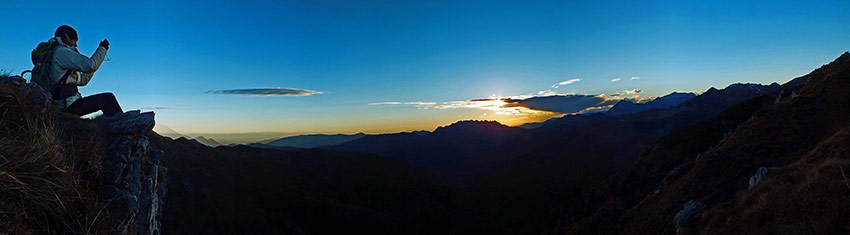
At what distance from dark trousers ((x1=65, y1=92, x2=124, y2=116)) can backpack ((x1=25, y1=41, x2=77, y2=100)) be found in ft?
1.52

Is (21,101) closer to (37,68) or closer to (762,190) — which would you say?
(37,68)

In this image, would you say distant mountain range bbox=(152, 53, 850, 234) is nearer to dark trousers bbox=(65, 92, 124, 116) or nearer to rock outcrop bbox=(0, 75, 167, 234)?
rock outcrop bbox=(0, 75, 167, 234)

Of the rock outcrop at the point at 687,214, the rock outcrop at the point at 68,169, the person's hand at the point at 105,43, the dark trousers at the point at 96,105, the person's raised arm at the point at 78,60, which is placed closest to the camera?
the rock outcrop at the point at 68,169

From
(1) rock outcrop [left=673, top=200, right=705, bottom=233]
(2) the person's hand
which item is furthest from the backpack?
(1) rock outcrop [left=673, top=200, right=705, bottom=233]

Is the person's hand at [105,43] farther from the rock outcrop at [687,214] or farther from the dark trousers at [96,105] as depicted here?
the rock outcrop at [687,214]

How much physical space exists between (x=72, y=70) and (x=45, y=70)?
480mm

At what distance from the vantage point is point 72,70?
28.1 ft

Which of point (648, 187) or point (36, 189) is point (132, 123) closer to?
point (36, 189)

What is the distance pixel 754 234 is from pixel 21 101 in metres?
24.0

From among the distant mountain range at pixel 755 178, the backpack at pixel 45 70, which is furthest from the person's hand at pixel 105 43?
the distant mountain range at pixel 755 178

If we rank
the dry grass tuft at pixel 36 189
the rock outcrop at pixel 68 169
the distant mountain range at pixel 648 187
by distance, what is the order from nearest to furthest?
the dry grass tuft at pixel 36 189 → the rock outcrop at pixel 68 169 → the distant mountain range at pixel 648 187

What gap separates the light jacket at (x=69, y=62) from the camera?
7.96 metres

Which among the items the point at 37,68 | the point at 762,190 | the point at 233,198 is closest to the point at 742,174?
the point at 762,190

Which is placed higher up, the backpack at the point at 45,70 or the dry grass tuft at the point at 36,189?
the backpack at the point at 45,70
